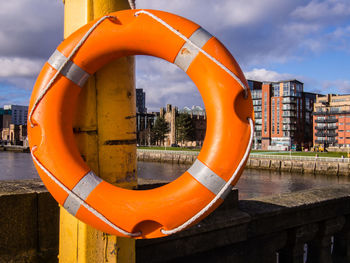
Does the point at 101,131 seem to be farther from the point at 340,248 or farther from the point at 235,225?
the point at 340,248

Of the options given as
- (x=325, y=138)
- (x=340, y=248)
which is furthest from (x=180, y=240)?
(x=325, y=138)

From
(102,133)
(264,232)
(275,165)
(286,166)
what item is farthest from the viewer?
(275,165)

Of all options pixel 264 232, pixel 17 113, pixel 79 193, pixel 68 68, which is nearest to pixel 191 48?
pixel 68 68

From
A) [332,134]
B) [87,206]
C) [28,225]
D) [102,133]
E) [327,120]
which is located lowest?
[28,225]

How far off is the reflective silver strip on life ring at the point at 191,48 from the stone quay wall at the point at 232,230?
952mm

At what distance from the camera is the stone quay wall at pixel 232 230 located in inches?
65.2

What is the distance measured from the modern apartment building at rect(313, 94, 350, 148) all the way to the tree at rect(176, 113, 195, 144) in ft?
58.7

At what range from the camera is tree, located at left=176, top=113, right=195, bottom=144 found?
50.2 meters

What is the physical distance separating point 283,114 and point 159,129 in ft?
61.9

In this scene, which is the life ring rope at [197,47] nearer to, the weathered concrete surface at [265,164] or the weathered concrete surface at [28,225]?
the weathered concrete surface at [28,225]

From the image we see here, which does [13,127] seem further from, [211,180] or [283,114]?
[211,180]

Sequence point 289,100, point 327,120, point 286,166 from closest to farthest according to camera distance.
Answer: point 286,166 → point 327,120 → point 289,100

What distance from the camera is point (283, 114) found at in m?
47.6

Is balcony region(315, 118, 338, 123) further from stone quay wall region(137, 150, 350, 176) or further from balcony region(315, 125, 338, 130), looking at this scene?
stone quay wall region(137, 150, 350, 176)
